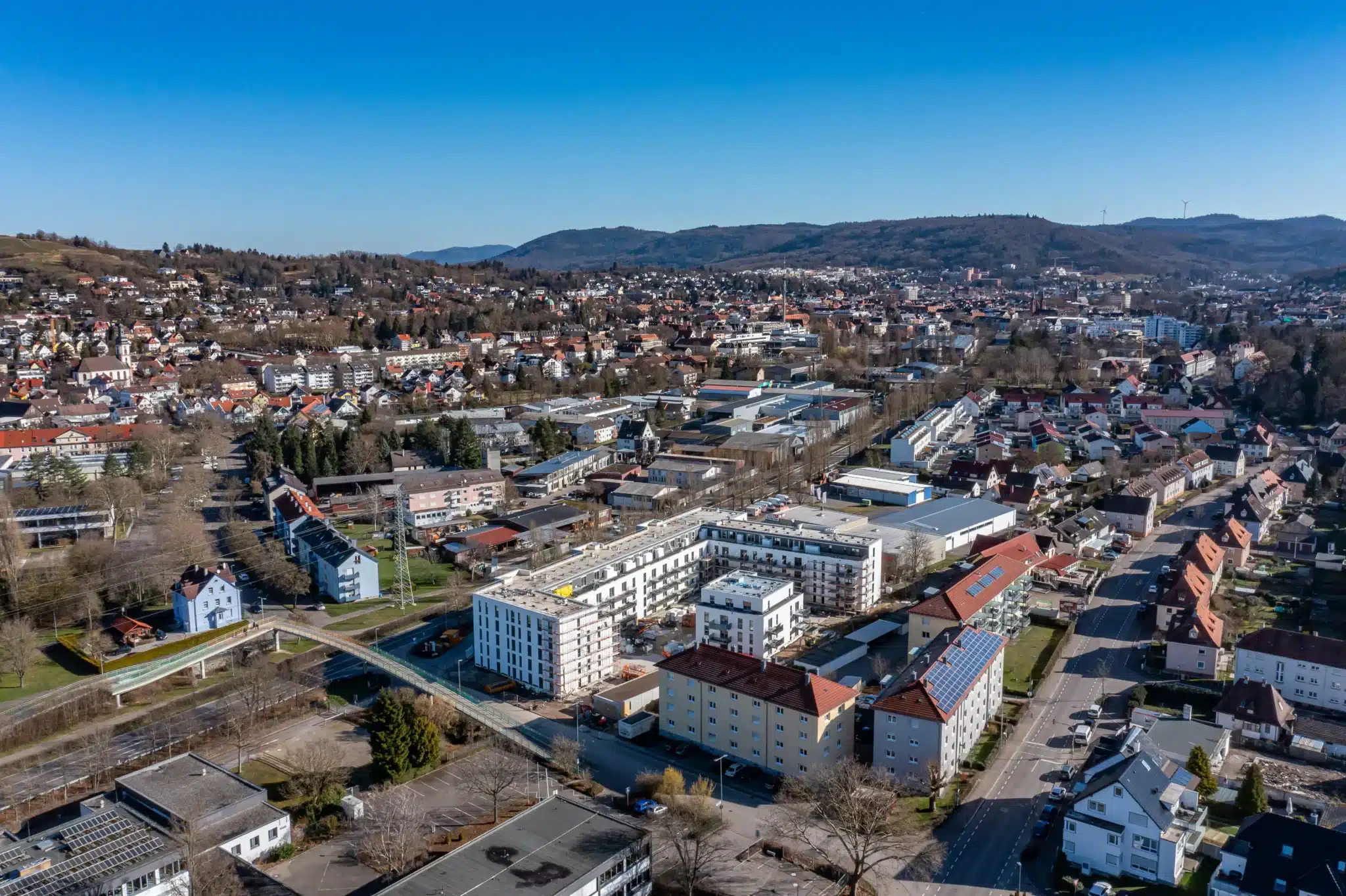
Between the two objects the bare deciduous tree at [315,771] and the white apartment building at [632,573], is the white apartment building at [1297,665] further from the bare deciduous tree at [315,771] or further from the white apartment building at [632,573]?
the bare deciduous tree at [315,771]

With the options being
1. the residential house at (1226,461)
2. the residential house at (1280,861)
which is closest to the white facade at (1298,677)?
the residential house at (1280,861)

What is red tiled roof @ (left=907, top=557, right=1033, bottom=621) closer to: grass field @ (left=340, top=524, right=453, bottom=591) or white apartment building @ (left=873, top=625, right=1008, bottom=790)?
white apartment building @ (left=873, top=625, right=1008, bottom=790)

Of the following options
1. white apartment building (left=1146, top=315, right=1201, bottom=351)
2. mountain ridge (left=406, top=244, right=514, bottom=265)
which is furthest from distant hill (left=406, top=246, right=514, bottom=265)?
white apartment building (left=1146, top=315, right=1201, bottom=351)

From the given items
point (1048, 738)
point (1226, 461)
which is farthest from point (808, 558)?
point (1226, 461)

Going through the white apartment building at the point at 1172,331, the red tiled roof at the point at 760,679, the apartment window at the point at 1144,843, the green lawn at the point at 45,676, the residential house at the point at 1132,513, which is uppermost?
the white apartment building at the point at 1172,331

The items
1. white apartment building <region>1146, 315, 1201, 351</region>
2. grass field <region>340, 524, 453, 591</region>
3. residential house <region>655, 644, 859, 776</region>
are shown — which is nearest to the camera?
residential house <region>655, 644, 859, 776</region>
